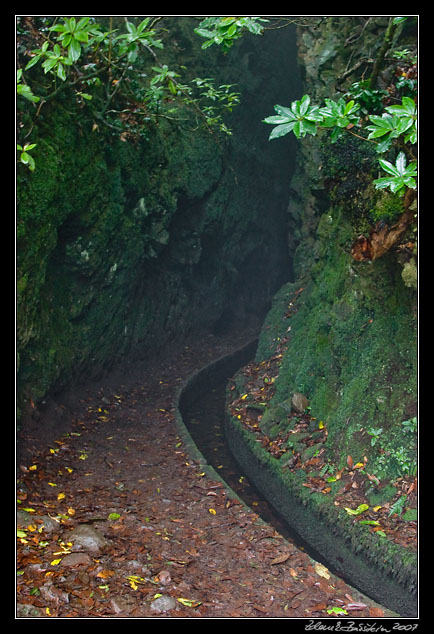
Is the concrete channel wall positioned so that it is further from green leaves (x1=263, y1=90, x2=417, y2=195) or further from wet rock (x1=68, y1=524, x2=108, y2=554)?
green leaves (x1=263, y1=90, x2=417, y2=195)

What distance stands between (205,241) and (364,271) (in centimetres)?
725

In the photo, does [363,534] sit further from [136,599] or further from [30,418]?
[30,418]

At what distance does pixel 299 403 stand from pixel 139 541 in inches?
152

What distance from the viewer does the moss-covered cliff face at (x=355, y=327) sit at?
263 inches

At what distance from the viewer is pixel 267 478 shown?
7.90 m

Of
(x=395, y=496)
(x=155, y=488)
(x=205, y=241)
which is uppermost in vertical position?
(x=205, y=241)

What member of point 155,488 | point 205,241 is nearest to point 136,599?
point 155,488

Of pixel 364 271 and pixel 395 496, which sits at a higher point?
pixel 364 271

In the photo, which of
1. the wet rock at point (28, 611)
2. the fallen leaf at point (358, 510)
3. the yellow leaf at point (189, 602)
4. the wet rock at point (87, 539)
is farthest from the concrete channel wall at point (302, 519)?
the wet rock at point (28, 611)

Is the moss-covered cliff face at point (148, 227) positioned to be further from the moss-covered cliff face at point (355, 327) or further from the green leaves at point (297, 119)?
the green leaves at point (297, 119)

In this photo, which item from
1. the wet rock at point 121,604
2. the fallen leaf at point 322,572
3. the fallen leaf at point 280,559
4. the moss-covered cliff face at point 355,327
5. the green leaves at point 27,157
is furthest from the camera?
the moss-covered cliff face at point 355,327

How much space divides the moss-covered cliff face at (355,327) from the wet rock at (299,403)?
0.14 meters

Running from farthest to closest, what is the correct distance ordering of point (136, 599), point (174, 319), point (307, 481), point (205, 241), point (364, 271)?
point (205, 241) < point (174, 319) < point (364, 271) < point (307, 481) < point (136, 599)

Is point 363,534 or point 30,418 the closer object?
point 363,534
